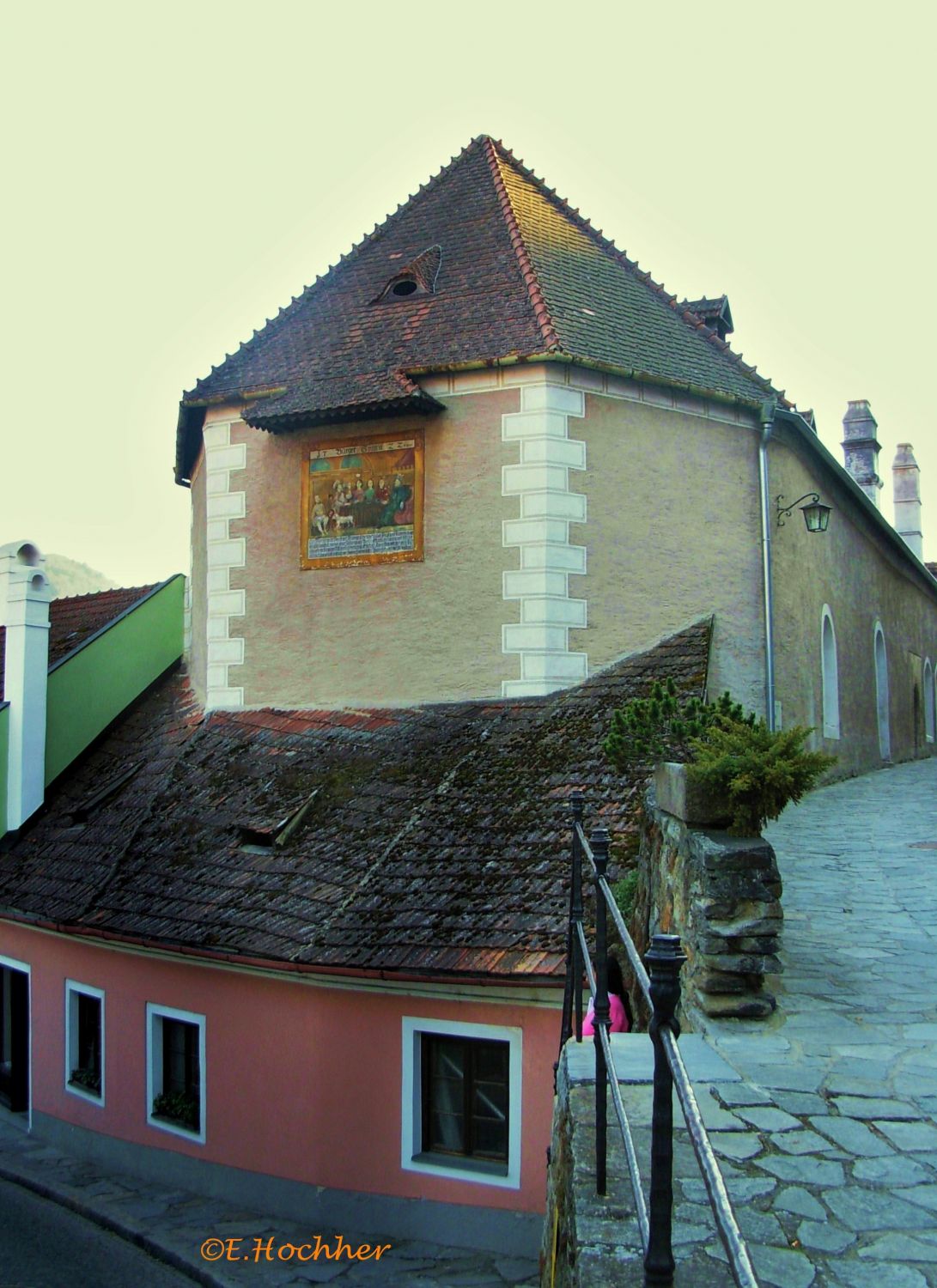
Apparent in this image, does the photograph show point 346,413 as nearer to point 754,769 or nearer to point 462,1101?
point 462,1101

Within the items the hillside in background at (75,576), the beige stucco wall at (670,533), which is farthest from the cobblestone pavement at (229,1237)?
the hillside in background at (75,576)

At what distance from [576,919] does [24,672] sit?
1185 cm

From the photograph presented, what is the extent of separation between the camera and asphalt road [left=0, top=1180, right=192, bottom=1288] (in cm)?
987

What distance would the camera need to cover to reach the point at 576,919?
6.04 m

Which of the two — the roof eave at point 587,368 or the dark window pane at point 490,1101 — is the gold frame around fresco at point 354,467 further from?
the dark window pane at point 490,1101

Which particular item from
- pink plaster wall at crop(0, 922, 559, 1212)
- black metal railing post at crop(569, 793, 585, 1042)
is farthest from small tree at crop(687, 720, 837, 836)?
pink plaster wall at crop(0, 922, 559, 1212)

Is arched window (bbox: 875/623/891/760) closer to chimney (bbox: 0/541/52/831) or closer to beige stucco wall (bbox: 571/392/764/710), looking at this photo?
beige stucco wall (bbox: 571/392/764/710)

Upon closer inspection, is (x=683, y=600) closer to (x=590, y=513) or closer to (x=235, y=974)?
(x=590, y=513)

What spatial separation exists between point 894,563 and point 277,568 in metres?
15.3

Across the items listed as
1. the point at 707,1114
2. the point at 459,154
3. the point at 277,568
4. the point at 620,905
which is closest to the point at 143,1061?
the point at 277,568

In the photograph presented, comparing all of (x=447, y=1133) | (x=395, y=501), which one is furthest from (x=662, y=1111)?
(x=395, y=501)

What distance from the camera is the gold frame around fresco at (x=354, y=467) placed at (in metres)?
13.2

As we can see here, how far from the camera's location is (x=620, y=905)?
8.48 meters

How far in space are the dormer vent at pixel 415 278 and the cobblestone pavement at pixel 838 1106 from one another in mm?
8764
